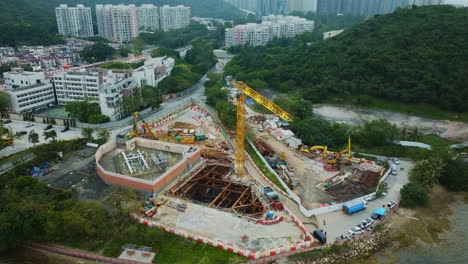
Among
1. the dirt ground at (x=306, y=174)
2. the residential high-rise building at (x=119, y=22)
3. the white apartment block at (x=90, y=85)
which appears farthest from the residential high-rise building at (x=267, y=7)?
the dirt ground at (x=306, y=174)

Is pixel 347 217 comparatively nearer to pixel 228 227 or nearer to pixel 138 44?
pixel 228 227

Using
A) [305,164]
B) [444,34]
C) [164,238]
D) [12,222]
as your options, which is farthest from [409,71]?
[12,222]

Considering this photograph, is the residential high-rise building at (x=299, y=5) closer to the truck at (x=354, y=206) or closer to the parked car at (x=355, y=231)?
the truck at (x=354, y=206)

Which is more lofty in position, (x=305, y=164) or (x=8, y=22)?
(x=8, y=22)

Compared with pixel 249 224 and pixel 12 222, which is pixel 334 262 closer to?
pixel 249 224

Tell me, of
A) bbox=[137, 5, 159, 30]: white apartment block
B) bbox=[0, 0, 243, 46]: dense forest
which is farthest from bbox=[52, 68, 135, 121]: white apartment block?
bbox=[137, 5, 159, 30]: white apartment block

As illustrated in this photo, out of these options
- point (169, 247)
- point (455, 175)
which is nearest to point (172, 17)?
point (455, 175)
